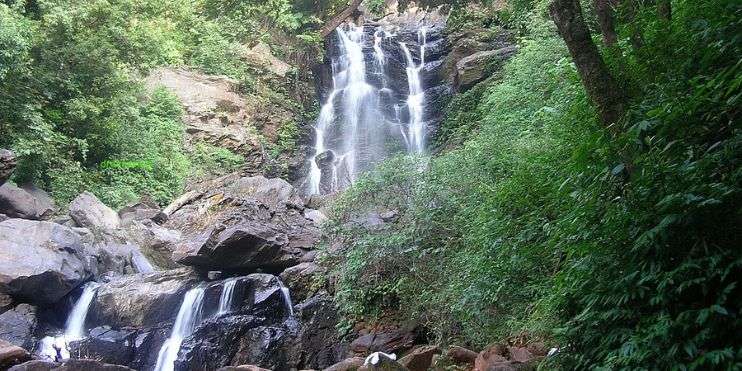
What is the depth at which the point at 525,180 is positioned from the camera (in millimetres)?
5805

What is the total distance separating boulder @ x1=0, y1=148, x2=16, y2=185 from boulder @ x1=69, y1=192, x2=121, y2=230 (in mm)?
1925

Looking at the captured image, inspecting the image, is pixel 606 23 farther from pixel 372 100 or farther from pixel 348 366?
pixel 372 100

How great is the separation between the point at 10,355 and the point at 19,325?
304 centimetres

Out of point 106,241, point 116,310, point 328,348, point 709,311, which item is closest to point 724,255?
point 709,311

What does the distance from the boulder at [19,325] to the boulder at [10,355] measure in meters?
2.33

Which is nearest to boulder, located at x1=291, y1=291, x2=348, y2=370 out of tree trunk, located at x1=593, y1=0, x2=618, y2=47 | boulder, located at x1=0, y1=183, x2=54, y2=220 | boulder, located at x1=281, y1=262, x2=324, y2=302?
boulder, located at x1=281, y1=262, x2=324, y2=302

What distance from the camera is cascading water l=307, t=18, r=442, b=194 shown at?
67.8 ft

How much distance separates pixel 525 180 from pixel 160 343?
29.1ft

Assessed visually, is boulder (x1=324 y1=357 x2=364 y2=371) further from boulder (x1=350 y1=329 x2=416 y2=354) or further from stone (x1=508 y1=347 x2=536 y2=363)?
boulder (x1=350 y1=329 x2=416 y2=354)

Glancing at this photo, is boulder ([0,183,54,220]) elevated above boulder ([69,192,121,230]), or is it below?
above

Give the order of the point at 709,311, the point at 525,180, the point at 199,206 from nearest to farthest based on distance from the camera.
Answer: the point at 709,311
the point at 525,180
the point at 199,206

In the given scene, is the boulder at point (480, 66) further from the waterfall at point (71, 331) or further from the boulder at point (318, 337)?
the waterfall at point (71, 331)

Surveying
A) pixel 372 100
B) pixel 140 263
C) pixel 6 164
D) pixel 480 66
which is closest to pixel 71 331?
pixel 140 263

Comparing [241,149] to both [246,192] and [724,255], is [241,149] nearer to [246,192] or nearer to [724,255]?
[246,192]
